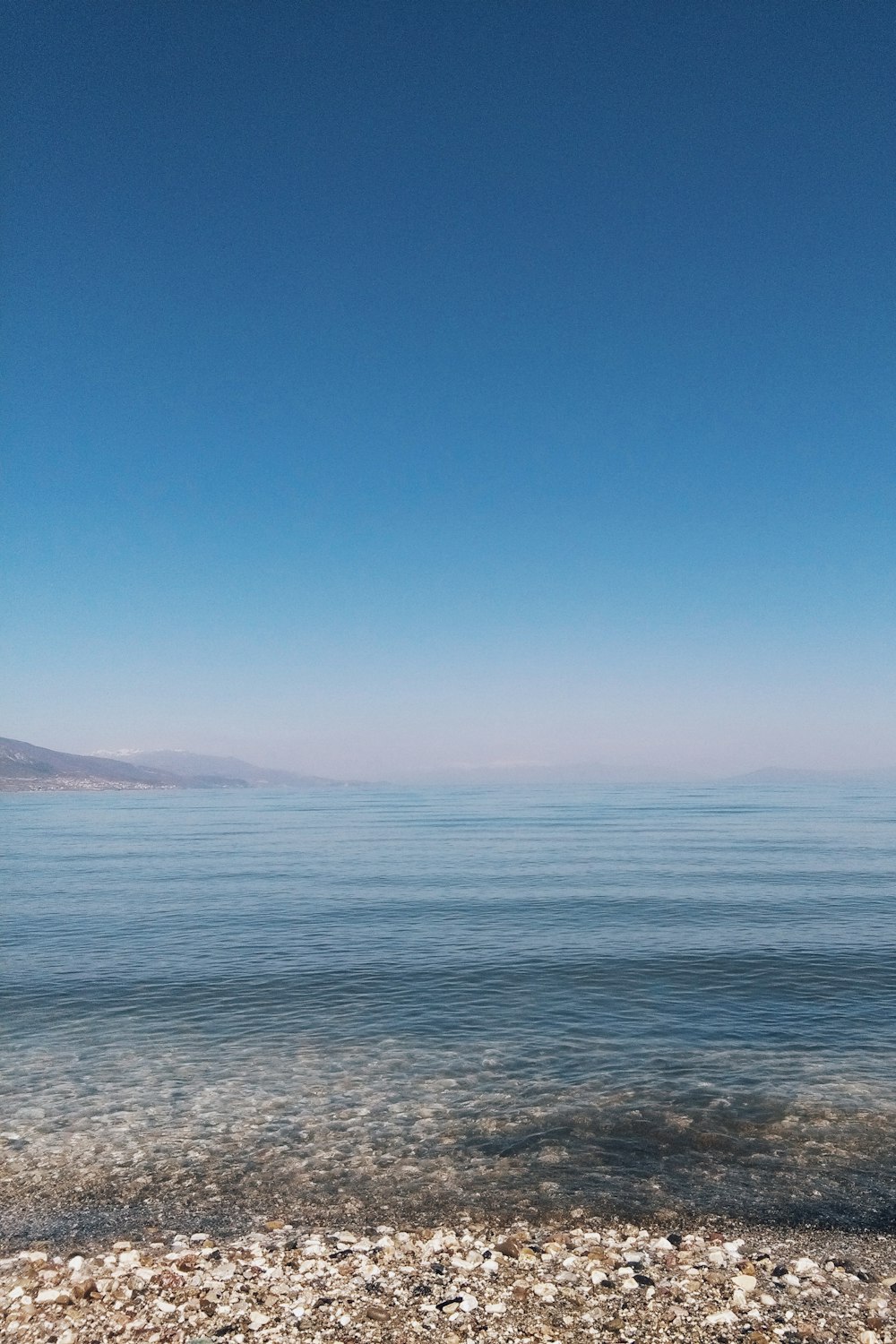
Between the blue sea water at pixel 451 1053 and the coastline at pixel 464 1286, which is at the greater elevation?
the coastline at pixel 464 1286

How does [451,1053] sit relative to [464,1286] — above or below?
below

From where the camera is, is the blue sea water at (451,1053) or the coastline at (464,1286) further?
the blue sea water at (451,1053)

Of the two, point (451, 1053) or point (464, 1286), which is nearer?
point (464, 1286)

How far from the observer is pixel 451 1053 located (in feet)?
68.5

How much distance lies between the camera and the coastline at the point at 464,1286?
9523 mm

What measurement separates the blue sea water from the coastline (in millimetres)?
974

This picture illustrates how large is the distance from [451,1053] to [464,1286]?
416 inches

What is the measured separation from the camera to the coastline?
952 centimetres

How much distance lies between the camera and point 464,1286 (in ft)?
34.4

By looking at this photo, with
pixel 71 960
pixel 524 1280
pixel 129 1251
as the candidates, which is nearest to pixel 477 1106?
pixel 524 1280

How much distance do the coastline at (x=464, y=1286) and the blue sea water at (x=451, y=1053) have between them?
974mm

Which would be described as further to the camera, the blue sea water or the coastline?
the blue sea water

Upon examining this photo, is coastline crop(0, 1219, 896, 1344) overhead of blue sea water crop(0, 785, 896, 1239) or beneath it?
overhead

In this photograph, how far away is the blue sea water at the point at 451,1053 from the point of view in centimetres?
1372
